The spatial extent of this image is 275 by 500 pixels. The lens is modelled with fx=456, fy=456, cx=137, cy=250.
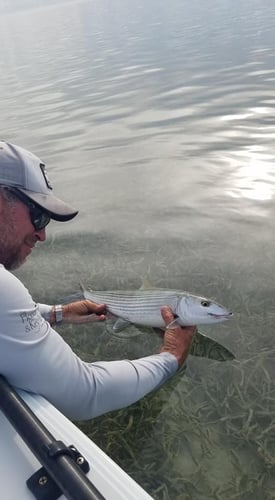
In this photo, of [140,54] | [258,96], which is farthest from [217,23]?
[258,96]

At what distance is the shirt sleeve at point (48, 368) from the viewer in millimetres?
2869

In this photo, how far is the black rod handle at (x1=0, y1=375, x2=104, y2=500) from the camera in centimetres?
209

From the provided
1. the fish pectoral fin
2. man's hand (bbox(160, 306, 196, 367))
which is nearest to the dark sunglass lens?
man's hand (bbox(160, 306, 196, 367))

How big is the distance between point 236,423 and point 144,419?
2.92 feet

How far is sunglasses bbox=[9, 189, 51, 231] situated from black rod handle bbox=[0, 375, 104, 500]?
122 centimetres

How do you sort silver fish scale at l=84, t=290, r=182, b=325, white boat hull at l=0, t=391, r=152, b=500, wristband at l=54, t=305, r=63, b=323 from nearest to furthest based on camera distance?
white boat hull at l=0, t=391, r=152, b=500
silver fish scale at l=84, t=290, r=182, b=325
wristband at l=54, t=305, r=63, b=323

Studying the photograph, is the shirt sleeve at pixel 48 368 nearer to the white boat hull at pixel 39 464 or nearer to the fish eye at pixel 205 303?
the white boat hull at pixel 39 464

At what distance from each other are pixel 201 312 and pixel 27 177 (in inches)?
95.0

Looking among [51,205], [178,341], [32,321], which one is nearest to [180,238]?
[178,341]

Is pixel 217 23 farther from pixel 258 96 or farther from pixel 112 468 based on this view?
pixel 112 468

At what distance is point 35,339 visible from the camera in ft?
9.87

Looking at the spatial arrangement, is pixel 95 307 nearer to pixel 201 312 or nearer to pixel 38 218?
pixel 201 312

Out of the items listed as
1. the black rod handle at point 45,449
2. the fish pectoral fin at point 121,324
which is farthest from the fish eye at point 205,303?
the black rod handle at point 45,449

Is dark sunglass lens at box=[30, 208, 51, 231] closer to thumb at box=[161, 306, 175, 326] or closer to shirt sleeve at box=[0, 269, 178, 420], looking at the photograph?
shirt sleeve at box=[0, 269, 178, 420]
